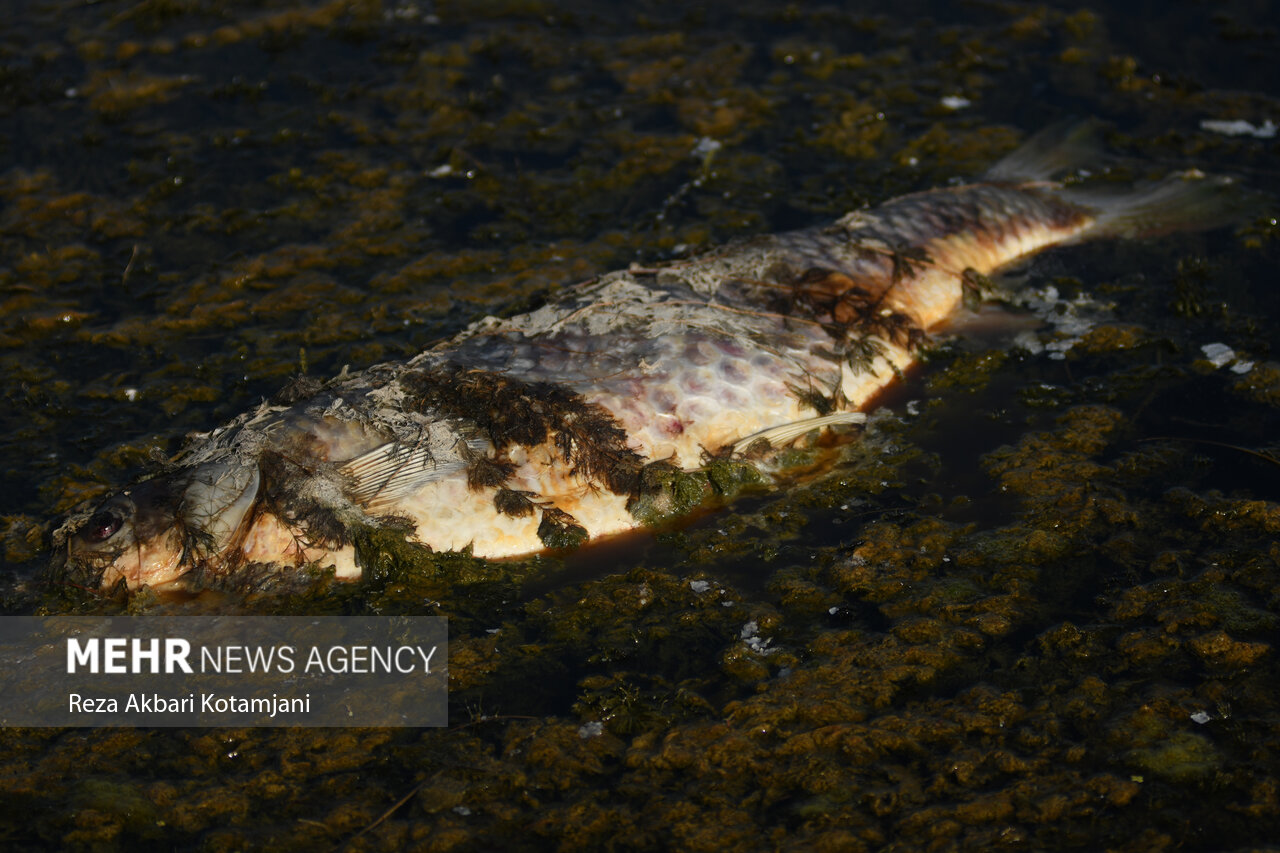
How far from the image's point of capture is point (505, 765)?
144 inches

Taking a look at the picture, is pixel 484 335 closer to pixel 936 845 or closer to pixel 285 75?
pixel 936 845

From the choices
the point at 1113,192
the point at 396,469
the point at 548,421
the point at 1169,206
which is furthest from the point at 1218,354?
the point at 396,469

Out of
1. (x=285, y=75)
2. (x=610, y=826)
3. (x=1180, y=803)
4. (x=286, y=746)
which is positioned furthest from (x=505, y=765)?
(x=285, y=75)

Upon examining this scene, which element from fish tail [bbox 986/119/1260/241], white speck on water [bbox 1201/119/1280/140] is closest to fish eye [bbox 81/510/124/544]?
fish tail [bbox 986/119/1260/241]

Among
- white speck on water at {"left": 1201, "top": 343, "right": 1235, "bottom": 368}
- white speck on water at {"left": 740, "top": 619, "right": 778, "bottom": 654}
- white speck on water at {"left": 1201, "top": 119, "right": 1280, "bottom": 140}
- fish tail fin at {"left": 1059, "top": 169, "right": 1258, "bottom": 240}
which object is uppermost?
white speck on water at {"left": 1201, "top": 119, "right": 1280, "bottom": 140}

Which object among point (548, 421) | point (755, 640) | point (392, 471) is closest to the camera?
point (755, 640)

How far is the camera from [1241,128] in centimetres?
796

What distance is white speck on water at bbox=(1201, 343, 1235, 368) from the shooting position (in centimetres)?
568

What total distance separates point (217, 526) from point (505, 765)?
5.36 feet

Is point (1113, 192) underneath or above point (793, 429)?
above

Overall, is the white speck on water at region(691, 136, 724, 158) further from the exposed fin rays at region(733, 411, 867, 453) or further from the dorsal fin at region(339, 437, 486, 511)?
the dorsal fin at region(339, 437, 486, 511)

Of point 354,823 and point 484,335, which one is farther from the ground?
point 484,335

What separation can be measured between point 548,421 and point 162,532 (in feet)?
5.44

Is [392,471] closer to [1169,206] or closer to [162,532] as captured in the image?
[162,532]
